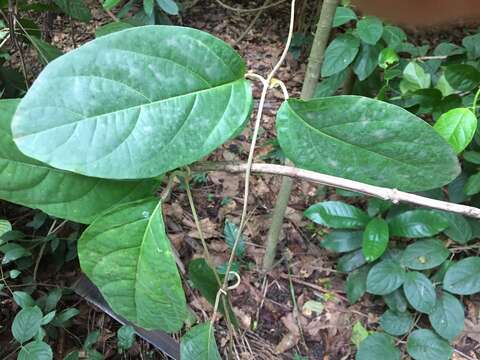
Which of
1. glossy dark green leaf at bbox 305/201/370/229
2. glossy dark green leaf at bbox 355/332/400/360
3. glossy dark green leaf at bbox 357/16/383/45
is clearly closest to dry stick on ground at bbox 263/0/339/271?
glossy dark green leaf at bbox 305/201/370/229

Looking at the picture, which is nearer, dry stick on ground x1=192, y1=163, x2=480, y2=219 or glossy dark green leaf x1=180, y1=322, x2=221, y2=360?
dry stick on ground x1=192, y1=163, x2=480, y2=219

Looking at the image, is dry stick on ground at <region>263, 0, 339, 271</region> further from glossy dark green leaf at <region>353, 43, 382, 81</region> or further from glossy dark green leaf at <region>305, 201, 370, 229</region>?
glossy dark green leaf at <region>353, 43, 382, 81</region>

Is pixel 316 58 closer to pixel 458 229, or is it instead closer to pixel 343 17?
pixel 343 17

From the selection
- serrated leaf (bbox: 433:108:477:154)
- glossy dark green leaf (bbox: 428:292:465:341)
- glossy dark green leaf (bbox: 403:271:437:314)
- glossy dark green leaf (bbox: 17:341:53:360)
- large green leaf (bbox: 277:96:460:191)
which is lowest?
glossy dark green leaf (bbox: 428:292:465:341)

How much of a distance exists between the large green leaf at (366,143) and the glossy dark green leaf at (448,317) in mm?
812

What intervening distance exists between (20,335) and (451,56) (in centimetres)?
123

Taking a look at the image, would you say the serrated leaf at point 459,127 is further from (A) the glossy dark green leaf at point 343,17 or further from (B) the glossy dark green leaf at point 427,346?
(B) the glossy dark green leaf at point 427,346

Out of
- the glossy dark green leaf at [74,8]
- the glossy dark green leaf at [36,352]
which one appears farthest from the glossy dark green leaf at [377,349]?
the glossy dark green leaf at [74,8]

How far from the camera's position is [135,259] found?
0.51 metres

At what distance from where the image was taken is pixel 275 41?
2037mm

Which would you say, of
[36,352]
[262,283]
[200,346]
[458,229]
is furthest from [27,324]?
[458,229]

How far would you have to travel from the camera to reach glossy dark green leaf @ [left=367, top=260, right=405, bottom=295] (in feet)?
3.83

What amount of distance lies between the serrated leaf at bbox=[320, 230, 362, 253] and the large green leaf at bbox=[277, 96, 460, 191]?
796 mm

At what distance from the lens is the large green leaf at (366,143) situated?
1.48ft
